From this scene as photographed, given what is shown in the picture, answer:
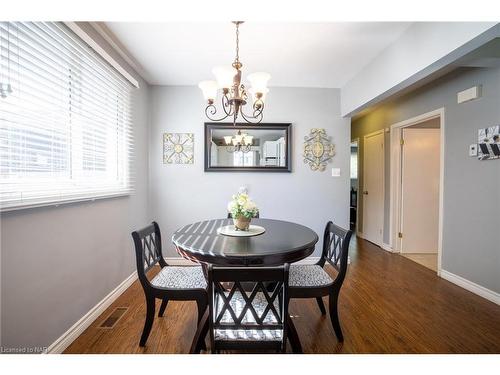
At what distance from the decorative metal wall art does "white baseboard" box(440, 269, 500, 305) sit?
4.23 feet

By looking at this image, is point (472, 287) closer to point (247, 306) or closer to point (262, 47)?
point (247, 306)

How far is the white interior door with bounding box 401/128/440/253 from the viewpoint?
11.8 ft

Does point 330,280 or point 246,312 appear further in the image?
point 330,280

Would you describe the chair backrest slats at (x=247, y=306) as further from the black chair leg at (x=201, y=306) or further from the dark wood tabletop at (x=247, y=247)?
the black chair leg at (x=201, y=306)

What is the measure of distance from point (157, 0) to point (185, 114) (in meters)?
2.31

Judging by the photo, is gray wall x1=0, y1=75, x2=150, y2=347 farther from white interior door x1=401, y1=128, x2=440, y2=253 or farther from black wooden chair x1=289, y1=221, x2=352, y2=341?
white interior door x1=401, y1=128, x2=440, y2=253

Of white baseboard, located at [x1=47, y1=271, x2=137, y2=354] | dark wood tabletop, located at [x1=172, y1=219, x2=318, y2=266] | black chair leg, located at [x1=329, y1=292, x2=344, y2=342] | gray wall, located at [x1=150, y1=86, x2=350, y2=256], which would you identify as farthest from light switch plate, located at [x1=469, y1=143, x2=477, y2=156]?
white baseboard, located at [x1=47, y1=271, x2=137, y2=354]

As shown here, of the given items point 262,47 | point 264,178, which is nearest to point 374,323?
point 264,178

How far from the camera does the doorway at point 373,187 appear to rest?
157 inches

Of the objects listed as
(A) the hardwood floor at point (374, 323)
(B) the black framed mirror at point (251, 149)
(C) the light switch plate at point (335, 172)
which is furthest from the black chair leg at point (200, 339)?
(C) the light switch plate at point (335, 172)

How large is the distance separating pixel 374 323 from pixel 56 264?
235cm

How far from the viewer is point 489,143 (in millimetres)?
2268
